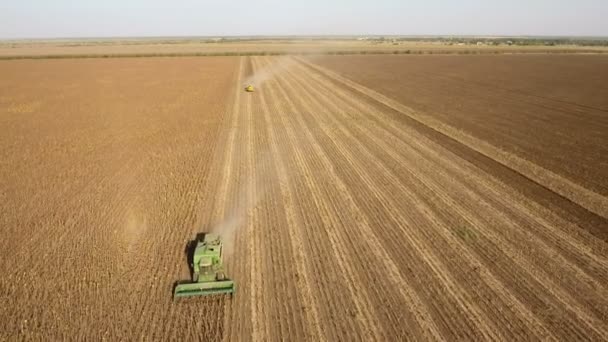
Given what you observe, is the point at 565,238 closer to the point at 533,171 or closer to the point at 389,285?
the point at 533,171

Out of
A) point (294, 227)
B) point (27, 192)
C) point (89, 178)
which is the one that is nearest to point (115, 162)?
point (89, 178)

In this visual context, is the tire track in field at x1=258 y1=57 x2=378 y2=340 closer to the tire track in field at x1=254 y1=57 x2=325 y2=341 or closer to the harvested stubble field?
the harvested stubble field

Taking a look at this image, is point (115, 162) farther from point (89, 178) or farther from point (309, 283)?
point (309, 283)

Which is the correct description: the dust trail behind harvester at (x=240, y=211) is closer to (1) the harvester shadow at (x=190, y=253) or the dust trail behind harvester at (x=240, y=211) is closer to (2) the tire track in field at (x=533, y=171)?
(1) the harvester shadow at (x=190, y=253)

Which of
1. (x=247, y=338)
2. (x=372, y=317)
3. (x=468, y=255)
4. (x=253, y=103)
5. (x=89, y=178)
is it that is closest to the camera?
(x=247, y=338)

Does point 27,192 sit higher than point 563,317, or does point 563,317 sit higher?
point 27,192
